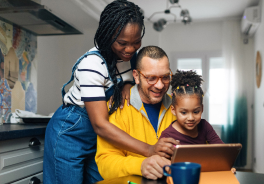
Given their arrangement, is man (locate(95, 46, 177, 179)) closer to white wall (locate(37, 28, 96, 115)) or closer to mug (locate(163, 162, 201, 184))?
mug (locate(163, 162, 201, 184))

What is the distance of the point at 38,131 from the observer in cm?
185

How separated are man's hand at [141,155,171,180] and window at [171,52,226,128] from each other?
4.79 metres

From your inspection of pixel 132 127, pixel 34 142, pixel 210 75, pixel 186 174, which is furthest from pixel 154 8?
pixel 186 174

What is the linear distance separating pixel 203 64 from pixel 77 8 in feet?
9.92

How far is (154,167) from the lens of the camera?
0.90 metres

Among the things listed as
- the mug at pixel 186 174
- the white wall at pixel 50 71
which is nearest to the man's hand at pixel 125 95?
the mug at pixel 186 174

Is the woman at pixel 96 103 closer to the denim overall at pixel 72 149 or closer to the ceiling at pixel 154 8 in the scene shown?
the denim overall at pixel 72 149

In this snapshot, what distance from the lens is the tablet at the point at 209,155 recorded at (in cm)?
74

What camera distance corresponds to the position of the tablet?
74 cm

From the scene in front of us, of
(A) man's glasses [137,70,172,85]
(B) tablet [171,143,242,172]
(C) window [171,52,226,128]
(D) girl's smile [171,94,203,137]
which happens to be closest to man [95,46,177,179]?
(A) man's glasses [137,70,172,85]

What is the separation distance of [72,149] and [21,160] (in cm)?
49

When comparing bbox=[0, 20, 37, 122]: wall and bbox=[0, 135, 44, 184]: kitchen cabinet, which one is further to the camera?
bbox=[0, 20, 37, 122]: wall

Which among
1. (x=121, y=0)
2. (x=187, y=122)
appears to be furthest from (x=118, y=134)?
(x=121, y=0)

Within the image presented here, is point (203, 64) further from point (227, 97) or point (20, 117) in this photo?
point (20, 117)
